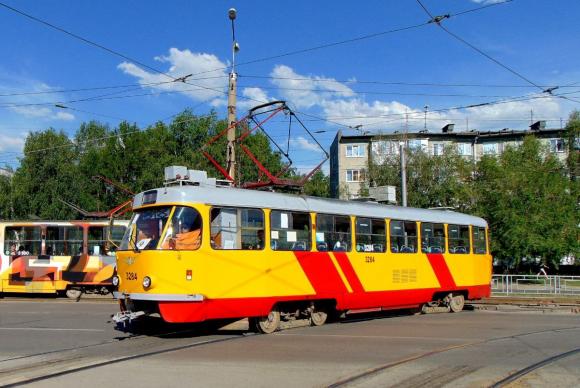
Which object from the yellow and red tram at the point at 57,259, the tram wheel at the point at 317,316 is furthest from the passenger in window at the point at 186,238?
the yellow and red tram at the point at 57,259

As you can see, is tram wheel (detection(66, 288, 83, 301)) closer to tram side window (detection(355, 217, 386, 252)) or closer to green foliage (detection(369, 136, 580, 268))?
tram side window (detection(355, 217, 386, 252))

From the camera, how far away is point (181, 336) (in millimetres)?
11711

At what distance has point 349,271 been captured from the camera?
14.1 metres

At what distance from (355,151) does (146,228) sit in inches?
2129

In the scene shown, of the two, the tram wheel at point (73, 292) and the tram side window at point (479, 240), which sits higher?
the tram side window at point (479, 240)

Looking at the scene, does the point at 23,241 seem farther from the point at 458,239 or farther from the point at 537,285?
the point at 537,285

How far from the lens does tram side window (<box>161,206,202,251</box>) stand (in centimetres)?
1104

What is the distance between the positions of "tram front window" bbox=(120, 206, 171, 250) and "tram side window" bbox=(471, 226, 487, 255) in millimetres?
10834

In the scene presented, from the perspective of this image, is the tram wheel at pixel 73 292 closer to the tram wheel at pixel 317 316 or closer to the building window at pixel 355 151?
the tram wheel at pixel 317 316

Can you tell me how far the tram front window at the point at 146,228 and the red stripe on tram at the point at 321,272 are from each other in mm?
3080

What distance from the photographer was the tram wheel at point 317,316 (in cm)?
1354

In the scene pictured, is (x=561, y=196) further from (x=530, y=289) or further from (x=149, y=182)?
(x=149, y=182)

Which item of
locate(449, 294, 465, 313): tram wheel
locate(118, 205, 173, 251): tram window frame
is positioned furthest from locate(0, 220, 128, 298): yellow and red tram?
locate(449, 294, 465, 313): tram wheel

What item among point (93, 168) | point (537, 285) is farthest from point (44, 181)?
point (537, 285)
